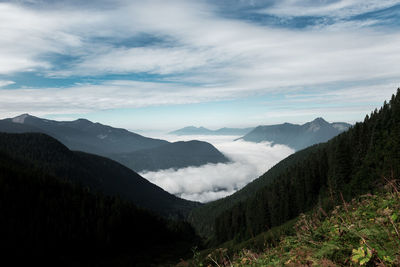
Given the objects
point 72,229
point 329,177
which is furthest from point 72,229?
point 329,177

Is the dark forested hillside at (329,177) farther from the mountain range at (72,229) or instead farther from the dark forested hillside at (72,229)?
the dark forested hillside at (72,229)

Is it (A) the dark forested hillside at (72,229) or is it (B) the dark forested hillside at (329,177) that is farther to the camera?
(A) the dark forested hillside at (72,229)

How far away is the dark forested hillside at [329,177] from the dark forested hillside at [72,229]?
37181 mm

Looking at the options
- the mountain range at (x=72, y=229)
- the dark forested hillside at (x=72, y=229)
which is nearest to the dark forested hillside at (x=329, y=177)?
the mountain range at (x=72, y=229)

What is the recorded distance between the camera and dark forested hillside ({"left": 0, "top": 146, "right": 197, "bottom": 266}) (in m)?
99.0

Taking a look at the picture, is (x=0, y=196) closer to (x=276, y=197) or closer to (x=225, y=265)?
(x=276, y=197)

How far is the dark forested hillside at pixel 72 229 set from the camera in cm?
9900

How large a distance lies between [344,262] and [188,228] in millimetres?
172750

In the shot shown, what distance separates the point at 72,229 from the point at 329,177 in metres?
110

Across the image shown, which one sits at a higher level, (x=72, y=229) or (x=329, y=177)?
(x=329, y=177)

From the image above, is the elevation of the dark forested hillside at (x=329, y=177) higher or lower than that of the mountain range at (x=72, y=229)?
higher

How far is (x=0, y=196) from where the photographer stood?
4535 inches

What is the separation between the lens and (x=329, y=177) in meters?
80.6

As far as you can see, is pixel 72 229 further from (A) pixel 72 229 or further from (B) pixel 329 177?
(B) pixel 329 177
